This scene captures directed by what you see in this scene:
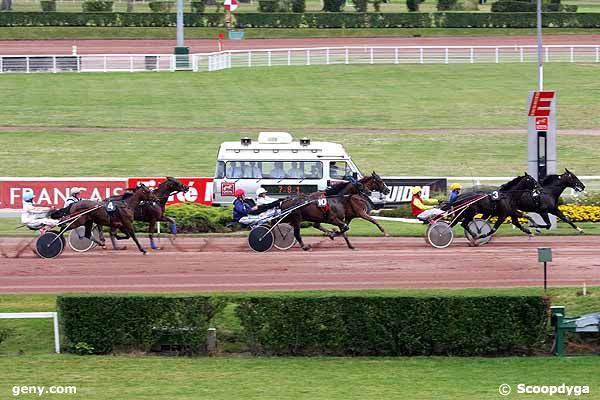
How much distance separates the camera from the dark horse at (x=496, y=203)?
22156 mm

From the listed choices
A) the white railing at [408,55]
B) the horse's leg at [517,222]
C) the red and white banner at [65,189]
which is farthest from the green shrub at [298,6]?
the horse's leg at [517,222]

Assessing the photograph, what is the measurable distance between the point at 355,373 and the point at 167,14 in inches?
1990

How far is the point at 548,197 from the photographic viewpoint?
2275 centimetres

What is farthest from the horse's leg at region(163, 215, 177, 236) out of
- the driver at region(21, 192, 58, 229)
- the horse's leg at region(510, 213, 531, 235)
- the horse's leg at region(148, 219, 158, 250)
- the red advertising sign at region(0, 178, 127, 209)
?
the horse's leg at region(510, 213, 531, 235)

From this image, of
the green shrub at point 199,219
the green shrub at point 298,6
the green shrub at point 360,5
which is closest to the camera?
the green shrub at point 199,219

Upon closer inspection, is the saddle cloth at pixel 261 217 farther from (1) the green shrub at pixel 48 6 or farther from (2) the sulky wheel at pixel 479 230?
(1) the green shrub at pixel 48 6

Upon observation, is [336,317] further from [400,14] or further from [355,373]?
[400,14]

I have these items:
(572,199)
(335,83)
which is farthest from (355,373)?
(335,83)

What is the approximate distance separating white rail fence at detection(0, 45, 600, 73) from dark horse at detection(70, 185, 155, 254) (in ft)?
96.0

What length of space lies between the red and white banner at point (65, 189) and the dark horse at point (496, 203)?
292 inches

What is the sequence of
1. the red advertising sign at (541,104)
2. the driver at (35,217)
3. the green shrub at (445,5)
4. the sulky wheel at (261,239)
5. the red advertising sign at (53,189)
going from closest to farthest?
the driver at (35,217) → the sulky wheel at (261,239) → the red advertising sign at (541,104) → the red advertising sign at (53,189) → the green shrub at (445,5)

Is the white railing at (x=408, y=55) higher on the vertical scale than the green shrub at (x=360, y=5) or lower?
lower

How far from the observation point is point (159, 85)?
158ft

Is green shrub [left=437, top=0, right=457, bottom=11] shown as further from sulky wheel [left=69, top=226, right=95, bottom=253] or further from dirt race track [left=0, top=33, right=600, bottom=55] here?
sulky wheel [left=69, top=226, right=95, bottom=253]
